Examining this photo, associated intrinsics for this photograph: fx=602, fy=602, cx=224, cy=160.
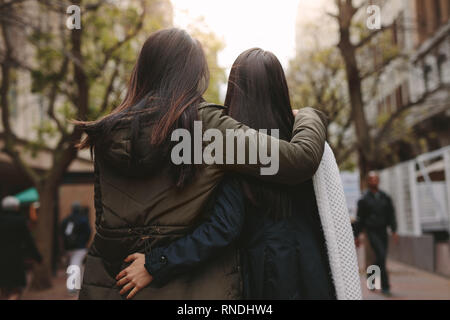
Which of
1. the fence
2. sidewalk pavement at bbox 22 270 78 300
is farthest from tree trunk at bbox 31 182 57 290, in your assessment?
the fence

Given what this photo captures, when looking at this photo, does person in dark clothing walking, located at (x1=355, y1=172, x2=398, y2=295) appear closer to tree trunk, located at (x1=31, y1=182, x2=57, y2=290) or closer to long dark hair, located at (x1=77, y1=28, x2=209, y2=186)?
tree trunk, located at (x1=31, y1=182, x2=57, y2=290)

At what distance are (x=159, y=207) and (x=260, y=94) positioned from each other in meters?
0.65

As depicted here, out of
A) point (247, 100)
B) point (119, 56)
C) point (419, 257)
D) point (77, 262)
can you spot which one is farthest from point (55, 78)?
point (247, 100)

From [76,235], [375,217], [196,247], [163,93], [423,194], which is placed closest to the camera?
[196,247]

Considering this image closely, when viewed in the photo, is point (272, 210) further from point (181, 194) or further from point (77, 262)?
point (77, 262)

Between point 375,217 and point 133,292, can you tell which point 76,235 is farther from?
point 133,292

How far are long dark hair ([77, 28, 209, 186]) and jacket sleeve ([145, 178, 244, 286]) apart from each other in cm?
17

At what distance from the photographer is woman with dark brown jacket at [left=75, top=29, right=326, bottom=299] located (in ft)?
6.56

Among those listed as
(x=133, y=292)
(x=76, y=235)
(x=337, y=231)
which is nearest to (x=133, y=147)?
(x=133, y=292)

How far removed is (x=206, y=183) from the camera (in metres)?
2.03

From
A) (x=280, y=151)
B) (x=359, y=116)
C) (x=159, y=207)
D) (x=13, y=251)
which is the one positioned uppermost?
(x=359, y=116)

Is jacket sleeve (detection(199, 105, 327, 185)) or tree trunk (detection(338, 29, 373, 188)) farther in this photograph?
Result: tree trunk (detection(338, 29, 373, 188))

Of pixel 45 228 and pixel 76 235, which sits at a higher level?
pixel 45 228

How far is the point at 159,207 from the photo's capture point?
6.56 ft
